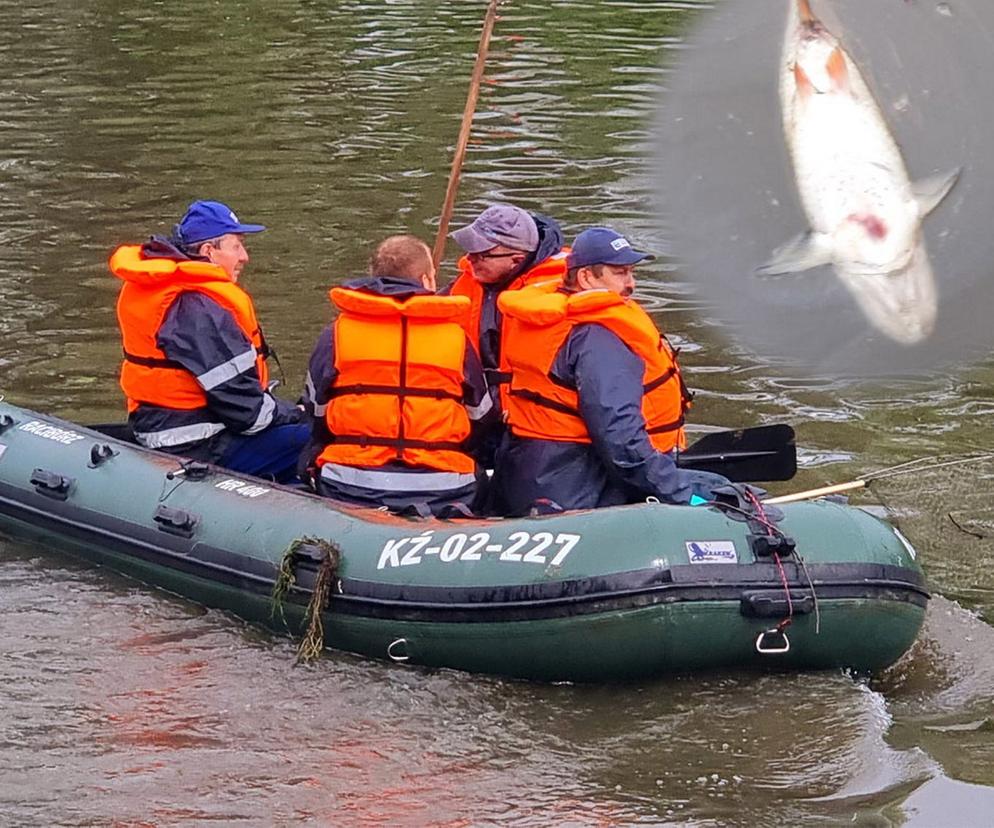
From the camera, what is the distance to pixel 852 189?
5.00 meters

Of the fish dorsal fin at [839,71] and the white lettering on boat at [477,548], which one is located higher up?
the fish dorsal fin at [839,71]

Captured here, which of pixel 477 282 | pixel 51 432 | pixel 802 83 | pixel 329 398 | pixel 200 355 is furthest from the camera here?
pixel 51 432

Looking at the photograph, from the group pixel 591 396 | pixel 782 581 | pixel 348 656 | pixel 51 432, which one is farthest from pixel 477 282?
pixel 782 581

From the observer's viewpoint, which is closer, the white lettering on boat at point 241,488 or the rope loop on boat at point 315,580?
the rope loop on boat at point 315,580

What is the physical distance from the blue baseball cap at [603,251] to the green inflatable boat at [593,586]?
82cm

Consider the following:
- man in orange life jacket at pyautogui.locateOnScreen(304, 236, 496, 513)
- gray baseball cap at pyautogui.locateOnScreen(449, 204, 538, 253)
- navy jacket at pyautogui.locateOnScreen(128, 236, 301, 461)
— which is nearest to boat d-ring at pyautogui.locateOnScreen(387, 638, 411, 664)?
man in orange life jacket at pyautogui.locateOnScreen(304, 236, 496, 513)

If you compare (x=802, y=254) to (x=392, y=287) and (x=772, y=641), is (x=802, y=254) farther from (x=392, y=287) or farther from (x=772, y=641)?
(x=392, y=287)

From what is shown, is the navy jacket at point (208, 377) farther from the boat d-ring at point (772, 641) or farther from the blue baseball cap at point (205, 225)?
the boat d-ring at point (772, 641)

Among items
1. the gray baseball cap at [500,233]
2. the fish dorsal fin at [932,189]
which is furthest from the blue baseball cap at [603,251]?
the fish dorsal fin at [932,189]

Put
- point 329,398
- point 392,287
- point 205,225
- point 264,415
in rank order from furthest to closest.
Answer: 1. point 264,415
2. point 205,225
3. point 329,398
4. point 392,287

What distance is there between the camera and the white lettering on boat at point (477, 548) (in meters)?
5.75

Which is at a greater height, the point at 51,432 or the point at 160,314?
the point at 160,314

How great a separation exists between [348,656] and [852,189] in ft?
7.72

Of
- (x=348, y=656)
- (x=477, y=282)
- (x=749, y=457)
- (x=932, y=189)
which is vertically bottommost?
(x=348, y=656)
